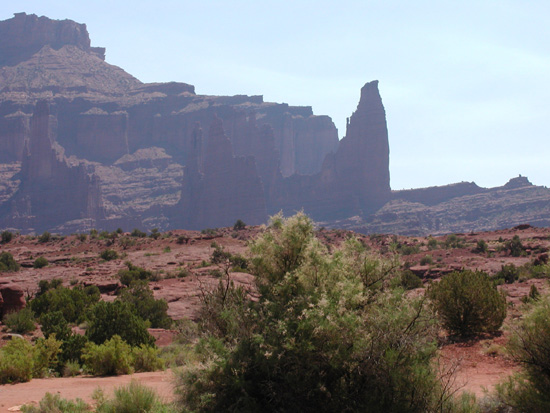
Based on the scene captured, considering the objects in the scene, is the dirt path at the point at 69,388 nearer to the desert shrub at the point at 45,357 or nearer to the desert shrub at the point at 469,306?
the desert shrub at the point at 45,357

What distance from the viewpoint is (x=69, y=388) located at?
10352 mm

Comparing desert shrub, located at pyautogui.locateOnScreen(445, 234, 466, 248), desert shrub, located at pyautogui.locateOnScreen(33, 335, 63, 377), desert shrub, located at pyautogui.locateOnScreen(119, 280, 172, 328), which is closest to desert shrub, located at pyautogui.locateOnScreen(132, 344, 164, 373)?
→ desert shrub, located at pyautogui.locateOnScreen(33, 335, 63, 377)

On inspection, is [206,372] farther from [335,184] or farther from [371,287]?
[335,184]

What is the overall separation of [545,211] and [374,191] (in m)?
57.6

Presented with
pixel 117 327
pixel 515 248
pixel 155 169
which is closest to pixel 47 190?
pixel 155 169

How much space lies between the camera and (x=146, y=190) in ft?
529

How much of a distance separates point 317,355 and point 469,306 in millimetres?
8472

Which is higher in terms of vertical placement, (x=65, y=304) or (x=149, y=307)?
(x=65, y=304)

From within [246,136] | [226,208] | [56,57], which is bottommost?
[226,208]

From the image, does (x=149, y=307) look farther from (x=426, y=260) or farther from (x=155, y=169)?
(x=155, y=169)

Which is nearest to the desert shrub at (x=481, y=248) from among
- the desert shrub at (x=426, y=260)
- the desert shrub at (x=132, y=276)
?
the desert shrub at (x=426, y=260)

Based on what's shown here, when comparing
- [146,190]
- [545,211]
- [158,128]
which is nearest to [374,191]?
[545,211]

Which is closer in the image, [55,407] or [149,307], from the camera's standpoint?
[55,407]

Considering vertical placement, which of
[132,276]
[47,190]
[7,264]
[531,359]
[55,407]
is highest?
[47,190]
